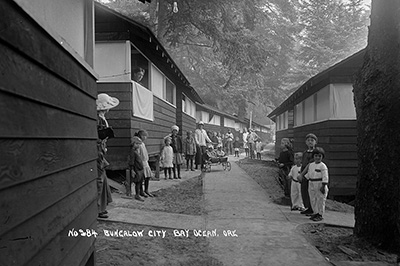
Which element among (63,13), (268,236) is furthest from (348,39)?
(63,13)

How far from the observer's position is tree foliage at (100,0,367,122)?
17938 millimetres

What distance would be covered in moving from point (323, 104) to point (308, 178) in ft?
20.5

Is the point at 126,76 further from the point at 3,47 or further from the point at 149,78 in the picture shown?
the point at 3,47

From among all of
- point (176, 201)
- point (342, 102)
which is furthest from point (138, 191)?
point (342, 102)

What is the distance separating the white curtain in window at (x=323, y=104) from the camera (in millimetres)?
11730

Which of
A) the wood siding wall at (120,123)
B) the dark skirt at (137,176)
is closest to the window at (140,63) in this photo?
the wood siding wall at (120,123)

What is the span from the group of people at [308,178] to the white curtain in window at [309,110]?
6.68m

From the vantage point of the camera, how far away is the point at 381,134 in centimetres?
511

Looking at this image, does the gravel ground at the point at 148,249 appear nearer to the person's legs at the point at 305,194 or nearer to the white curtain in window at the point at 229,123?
the person's legs at the point at 305,194

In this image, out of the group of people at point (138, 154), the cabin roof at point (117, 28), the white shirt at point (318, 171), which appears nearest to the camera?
the group of people at point (138, 154)

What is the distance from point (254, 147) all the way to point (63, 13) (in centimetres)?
2263

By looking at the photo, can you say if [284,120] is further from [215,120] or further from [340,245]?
[340,245]

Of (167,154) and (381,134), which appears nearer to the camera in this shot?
(381,134)

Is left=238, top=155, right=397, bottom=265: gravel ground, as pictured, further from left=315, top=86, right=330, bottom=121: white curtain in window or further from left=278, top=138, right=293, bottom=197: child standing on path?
left=315, top=86, right=330, bottom=121: white curtain in window
